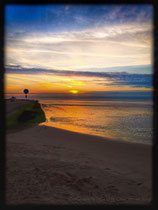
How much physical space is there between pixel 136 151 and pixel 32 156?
4328 millimetres

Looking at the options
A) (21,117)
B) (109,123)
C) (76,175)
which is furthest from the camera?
(109,123)

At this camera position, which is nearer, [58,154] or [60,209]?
[60,209]

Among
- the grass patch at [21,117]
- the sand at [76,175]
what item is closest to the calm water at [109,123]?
the sand at [76,175]

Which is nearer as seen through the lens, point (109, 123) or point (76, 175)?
point (76, 175)

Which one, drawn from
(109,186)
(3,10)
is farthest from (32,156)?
(3,10)

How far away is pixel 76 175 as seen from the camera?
4031mm

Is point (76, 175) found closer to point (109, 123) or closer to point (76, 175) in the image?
point (76, 175)

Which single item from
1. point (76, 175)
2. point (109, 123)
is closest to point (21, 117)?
point (76, 175)

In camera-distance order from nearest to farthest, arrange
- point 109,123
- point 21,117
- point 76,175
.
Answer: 1. point 76,175
2. point 21,117
3. point 109,123

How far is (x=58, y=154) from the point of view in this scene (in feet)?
18.4

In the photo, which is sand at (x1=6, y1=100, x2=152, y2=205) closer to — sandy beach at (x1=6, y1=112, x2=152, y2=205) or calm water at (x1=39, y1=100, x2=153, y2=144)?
sandy beach at (x1=6, y1=112, x2=152, y2=205)

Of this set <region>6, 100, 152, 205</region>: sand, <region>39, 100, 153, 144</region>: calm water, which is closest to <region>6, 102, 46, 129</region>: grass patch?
<region>6, 100, 152, 205</region>: sand

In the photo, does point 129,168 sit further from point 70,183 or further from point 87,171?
point 70,183

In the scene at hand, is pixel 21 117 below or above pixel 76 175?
above
